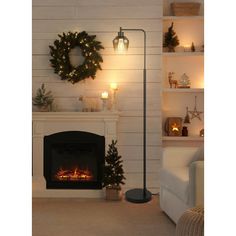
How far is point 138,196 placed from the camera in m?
4.93

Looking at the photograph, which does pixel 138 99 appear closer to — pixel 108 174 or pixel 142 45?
pixel 142 45

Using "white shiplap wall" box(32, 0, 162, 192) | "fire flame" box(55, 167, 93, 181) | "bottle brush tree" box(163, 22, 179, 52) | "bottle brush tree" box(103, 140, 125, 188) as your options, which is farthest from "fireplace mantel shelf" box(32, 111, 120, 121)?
"bottle brush tree" box(163, 22, 179, 52)

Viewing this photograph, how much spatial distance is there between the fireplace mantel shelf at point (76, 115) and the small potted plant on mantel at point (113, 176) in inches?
14.7

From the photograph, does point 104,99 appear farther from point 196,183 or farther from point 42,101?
point 196,183

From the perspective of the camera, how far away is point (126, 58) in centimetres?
534

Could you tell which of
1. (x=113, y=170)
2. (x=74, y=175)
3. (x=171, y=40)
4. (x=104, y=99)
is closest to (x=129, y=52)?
(x=171, y=40)

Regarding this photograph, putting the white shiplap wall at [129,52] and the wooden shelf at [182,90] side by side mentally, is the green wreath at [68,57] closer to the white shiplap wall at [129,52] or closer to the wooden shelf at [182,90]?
the white shiplap wall at [129,52]

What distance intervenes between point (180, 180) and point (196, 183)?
35cm

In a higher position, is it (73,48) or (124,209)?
(73,48)

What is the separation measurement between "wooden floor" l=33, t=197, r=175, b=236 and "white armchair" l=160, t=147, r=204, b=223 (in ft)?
0.62

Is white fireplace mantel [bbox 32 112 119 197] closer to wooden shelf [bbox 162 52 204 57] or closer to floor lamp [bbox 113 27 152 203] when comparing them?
floor lamp [bbox 113 27 152 203]
